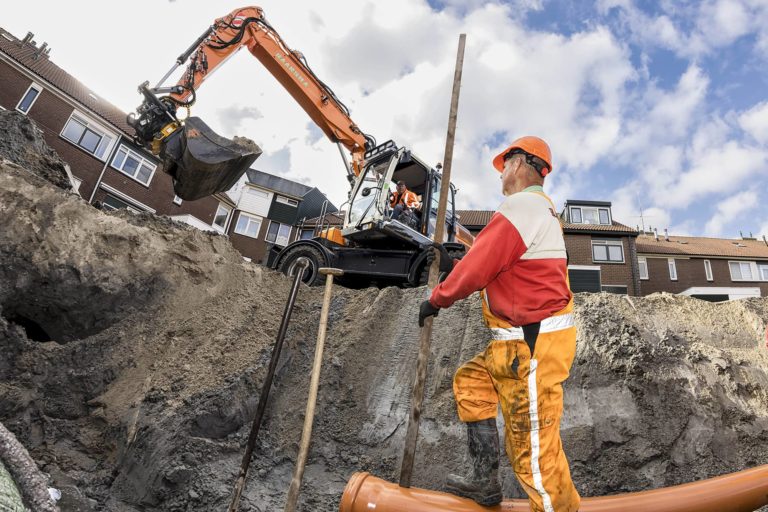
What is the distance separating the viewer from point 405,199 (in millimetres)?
7961

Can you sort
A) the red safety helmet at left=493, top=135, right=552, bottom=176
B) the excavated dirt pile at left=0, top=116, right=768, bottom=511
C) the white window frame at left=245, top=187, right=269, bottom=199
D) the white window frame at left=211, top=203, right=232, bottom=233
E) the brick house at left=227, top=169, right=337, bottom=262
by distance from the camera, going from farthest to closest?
the white window frame at left=245, top=187, right=269, bottom=199 → the brick house at left=227, top=169, right=337, bottom=262 → the white window frame at left=211, top=203, right=232, bottom=233 → the excavated dirt pile at left=0, top=116, right=768, bottom=511 → the red safety helmet at left=493, top=135, right=552, bottom=176

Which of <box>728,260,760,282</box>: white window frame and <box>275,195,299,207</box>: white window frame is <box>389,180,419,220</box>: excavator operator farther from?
<box>728,260,760,282</box>: white window frame

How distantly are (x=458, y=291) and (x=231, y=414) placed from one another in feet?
9.45

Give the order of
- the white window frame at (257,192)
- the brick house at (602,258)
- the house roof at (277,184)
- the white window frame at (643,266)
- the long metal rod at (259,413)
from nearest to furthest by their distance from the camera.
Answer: the long metal rod at (259,413)
the brick house at (602,258)
the white window frame at (643,266)
the white window frame at (257,192)
the house roof at (277,184)

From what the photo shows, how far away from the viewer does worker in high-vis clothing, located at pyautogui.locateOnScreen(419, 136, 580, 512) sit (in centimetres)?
231

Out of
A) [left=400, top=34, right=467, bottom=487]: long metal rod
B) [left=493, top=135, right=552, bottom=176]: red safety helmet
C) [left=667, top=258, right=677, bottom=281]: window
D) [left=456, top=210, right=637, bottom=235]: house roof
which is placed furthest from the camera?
[left=667, top=258, right=677, bottom=281]: window

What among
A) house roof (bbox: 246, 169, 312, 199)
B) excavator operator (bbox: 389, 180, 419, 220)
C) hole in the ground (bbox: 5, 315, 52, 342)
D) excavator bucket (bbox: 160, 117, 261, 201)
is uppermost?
house roof (bbox: 246, 169, 312, 199)

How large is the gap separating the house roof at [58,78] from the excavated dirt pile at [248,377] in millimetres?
15175

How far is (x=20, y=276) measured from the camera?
190 inches

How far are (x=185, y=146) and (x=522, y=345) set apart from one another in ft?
18.9

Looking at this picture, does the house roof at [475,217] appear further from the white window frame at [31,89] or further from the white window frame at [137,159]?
the white window frame at [31,89]

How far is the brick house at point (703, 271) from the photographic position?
24766 mm

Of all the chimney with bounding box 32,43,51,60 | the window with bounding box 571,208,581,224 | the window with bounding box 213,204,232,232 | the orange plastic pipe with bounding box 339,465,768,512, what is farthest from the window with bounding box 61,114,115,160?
the window with bounding box 571,208,581,224

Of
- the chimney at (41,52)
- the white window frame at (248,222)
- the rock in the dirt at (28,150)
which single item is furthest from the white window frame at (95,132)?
the rock in the dirt at (28,150)
